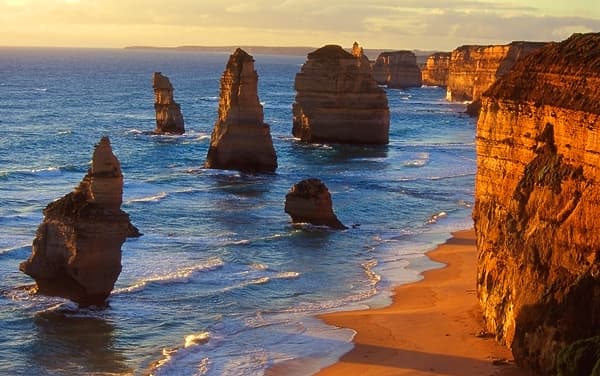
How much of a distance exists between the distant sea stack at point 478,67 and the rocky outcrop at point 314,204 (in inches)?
2105

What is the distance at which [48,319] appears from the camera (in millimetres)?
30953

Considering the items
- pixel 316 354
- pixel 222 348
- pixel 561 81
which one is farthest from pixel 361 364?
pixel 561 81

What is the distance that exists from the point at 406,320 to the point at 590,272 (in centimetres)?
976

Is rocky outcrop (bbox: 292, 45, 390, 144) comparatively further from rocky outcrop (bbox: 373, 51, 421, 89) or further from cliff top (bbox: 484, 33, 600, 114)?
rocky outcrop (bbox: 373, 51, 421, 89)

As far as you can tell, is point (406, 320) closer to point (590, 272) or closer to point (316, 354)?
point (316, 354)

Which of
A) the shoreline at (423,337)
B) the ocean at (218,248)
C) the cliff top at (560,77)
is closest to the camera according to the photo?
the cliff top at (560,77)

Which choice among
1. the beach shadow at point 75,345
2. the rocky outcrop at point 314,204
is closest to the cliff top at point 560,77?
the beach shadow at point 75,345

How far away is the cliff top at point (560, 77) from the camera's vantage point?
82.4 ft

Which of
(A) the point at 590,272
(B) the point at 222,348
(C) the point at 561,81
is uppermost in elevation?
(C) the point at 561,81

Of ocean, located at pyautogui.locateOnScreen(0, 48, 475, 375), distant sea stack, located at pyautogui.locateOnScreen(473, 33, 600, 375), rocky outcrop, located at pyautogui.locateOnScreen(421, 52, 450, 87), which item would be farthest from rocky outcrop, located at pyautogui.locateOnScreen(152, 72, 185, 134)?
rocky outcrop, located at pyautogui.locateOnScreen(421, 52, 450, 87)

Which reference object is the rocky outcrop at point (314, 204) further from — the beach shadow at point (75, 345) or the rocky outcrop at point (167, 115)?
the rocky outcrop at point (167, 115)

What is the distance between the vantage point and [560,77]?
2675cm

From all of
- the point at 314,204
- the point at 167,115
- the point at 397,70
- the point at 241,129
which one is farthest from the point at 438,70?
the point at 314,204

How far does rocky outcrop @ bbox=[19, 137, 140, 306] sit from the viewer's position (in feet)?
102
